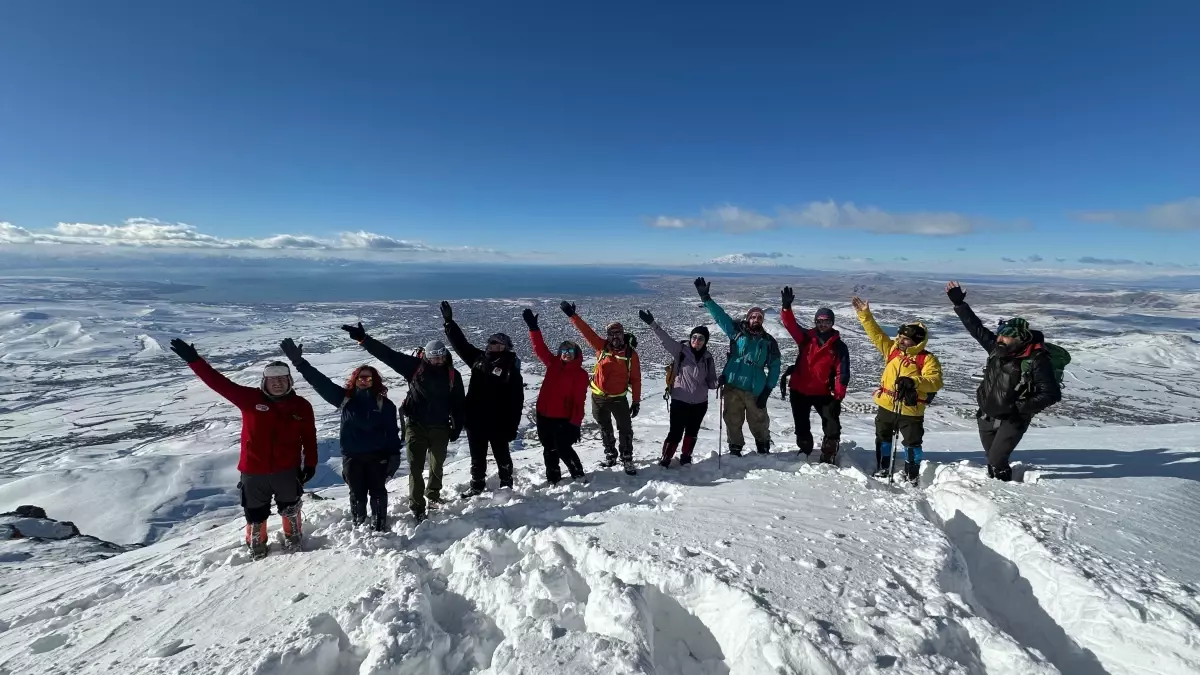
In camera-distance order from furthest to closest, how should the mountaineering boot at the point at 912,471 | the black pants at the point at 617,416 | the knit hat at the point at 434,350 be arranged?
1. the black pants at the point at 617,416
2. the mountaineering boot at the point at 912,471
3. the knit hat at the point at 434,350

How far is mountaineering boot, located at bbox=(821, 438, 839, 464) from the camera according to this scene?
21.0 ft

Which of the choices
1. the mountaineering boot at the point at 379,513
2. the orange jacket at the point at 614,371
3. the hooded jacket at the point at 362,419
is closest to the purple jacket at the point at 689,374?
the orange jacket at the point at 614,371

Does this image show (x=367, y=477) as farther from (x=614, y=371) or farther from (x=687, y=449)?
(x=687, y=449)

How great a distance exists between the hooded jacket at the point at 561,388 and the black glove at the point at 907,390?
3.84 metres

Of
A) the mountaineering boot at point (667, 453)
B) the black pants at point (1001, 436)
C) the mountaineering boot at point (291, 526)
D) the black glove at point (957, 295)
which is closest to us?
the mountaineering boot at point (291, 526)

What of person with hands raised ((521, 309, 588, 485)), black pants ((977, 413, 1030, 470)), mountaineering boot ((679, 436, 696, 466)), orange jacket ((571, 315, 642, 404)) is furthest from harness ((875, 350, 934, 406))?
person with hands raised ((521, 309, 588, 485))

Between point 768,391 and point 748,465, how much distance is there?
107 centimetres

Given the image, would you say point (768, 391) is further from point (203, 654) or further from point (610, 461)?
point (203, 654)

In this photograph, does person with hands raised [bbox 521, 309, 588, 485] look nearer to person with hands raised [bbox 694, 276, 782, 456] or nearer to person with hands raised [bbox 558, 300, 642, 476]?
person with hands raised [bbox 558, 300, 642, 476]

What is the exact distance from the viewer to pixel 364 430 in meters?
4.91

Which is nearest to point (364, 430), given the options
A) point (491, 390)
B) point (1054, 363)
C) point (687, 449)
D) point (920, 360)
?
point (491, 390)

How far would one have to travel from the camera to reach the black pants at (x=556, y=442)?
6.23 metres

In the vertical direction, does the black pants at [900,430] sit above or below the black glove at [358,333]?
below

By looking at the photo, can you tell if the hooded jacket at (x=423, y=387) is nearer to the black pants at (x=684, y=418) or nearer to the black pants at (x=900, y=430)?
the black pants at (x=684, y=418)
